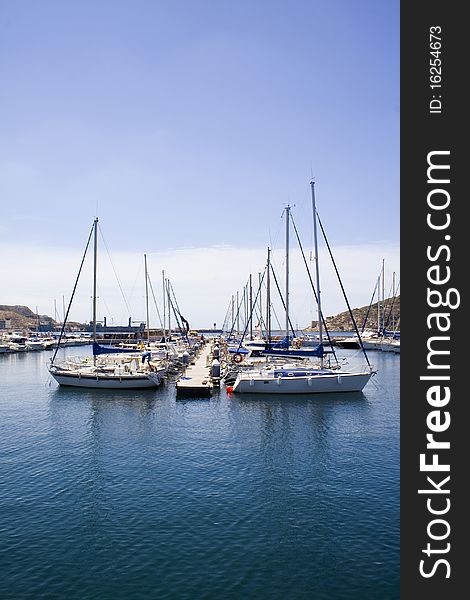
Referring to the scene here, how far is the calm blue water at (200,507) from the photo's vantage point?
15.8 meters

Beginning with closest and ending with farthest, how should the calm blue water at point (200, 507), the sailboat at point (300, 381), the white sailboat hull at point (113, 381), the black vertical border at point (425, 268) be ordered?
the black vertical border at point (425, 268) < the calm blue water at point (200, 507) < the sailboat at point (300, 381) < the white sailboat hull at point (113, 381)

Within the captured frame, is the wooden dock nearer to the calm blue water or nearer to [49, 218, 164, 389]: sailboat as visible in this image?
[49, 218, 164, 389]: sailboat

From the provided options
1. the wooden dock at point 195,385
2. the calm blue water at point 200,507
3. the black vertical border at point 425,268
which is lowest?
the calm blue water at point 200,507

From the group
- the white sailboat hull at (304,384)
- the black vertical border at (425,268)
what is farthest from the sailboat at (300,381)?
the black vertical border at (425,268)

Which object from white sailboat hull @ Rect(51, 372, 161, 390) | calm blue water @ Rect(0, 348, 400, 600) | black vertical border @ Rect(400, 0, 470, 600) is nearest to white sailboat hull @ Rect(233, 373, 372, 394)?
calm blue water @ Rect(0, 348, 400, 600)


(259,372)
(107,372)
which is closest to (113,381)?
(107,372)

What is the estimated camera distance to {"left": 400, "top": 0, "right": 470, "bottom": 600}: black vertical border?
12.4 meters

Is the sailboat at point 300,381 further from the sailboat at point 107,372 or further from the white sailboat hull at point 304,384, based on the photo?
the sailboat at point 107,372

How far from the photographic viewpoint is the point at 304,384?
4966cm

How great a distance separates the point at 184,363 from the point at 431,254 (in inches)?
2635

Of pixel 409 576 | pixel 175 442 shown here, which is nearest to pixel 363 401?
pixel 175 442

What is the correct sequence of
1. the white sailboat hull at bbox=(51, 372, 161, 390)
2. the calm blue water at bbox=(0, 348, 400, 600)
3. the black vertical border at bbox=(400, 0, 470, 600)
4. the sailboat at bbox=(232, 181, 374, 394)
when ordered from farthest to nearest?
the white sailboat hull at bbox=(51, 372, 161, 390) < the sailboat at bbox=(232, 181, 374, 394) < the calm blue water at bbox=(0, 348, 400, 600) < the black vertical border at bbox=(400, 0, 470, 600)

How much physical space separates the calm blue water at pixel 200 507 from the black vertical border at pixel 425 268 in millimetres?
3817

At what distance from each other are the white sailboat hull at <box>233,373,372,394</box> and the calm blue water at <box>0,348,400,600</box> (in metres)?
8.22
